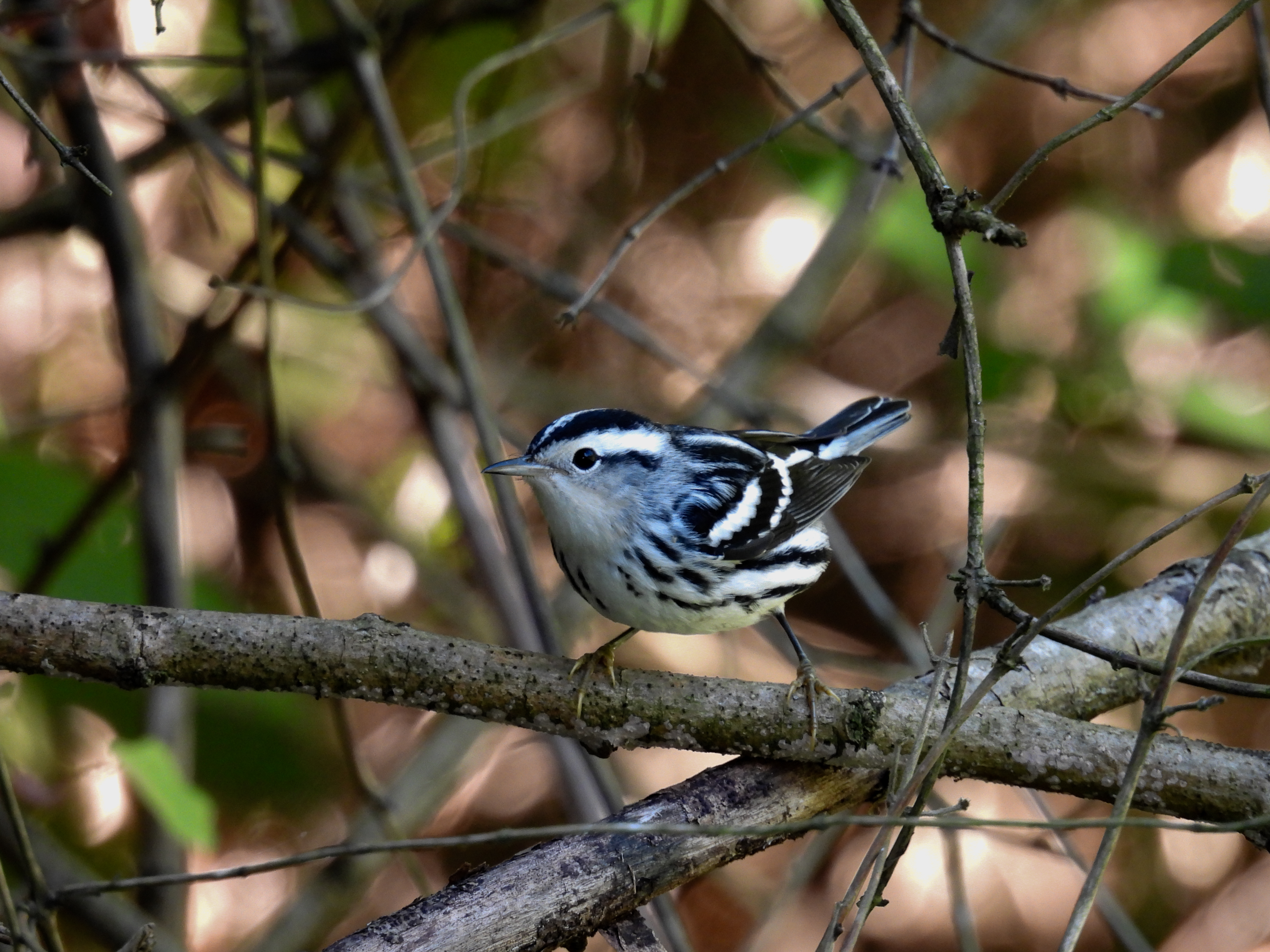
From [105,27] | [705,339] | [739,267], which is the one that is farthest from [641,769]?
[105,27]

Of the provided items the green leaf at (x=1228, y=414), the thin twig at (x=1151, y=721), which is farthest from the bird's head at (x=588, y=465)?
the green leaf at (x=1228, y=414)

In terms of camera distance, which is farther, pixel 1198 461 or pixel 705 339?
pixel 705 339

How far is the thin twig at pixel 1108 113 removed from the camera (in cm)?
175

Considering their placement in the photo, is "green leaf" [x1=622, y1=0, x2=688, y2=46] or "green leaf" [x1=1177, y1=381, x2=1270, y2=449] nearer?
"green leaf" [x1=622, y1=0, x2=688, y2=46]

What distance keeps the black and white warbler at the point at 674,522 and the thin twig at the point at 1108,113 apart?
3.27 feet

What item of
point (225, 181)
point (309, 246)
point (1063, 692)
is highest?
point (225, 181)

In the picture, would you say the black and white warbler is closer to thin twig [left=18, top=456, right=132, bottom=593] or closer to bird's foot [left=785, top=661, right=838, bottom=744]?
bird's foot [left=785, top=661, right=838, bottom=744]

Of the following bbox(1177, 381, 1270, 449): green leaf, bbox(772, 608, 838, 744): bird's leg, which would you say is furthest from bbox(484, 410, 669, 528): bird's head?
bbox(1177, 381, 1270, 449): green leaf

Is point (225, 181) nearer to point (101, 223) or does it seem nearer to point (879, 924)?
point (101, 223)

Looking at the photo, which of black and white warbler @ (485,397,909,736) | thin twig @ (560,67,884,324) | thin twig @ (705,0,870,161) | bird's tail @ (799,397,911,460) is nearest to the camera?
thin twig @ (560,67,884,324)

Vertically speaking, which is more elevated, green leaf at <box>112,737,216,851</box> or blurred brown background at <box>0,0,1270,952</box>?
blurred brown background at <box>0,0,1270,952</box>

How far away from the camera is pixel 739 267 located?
5508 millimetres

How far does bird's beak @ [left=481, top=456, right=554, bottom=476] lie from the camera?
2.67 meters

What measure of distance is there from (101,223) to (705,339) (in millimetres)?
2732
